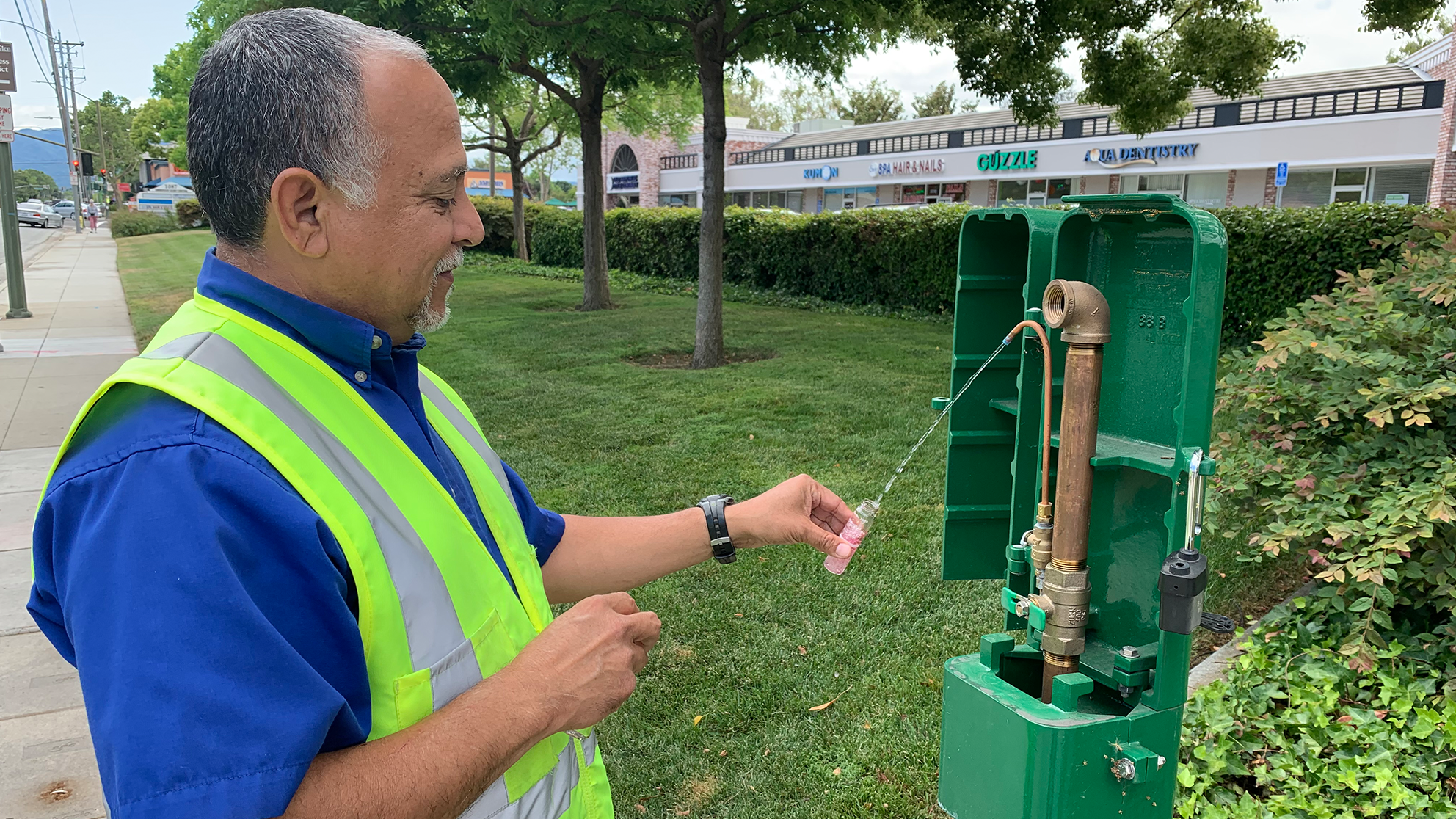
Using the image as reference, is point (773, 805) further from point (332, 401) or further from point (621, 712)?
point (332, 401)

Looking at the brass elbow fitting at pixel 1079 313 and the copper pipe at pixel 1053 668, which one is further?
the copper pipe at pixel 1053 668

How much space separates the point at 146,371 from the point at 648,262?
1905 centimetres

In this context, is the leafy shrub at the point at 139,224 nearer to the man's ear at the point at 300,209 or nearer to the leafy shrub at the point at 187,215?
the leafy shrub at the point at 187,215

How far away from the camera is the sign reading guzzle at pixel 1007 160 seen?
34.5m

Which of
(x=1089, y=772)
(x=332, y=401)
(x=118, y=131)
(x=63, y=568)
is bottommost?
(x=1089, y=772)

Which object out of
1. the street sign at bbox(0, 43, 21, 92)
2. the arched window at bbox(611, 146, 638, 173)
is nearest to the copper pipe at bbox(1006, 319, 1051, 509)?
the street sign at bbox(0, 43, 21, 92)

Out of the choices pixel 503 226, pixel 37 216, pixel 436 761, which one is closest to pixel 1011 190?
pixel 503 226

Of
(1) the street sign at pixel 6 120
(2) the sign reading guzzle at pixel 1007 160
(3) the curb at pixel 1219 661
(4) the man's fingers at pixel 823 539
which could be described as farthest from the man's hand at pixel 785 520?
(2) the sign reading guzzle at pixel 1007 160

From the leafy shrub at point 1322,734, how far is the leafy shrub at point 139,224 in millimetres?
43485

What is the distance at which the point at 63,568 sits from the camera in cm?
108

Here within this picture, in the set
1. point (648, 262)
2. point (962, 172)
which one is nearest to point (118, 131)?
point (962, 172)

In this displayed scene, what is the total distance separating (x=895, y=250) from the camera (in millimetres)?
13992

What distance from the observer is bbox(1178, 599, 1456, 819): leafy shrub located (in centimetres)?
264

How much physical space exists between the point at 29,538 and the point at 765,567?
408cm
